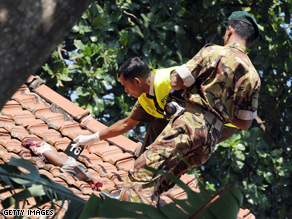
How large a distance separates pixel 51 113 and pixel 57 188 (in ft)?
11.3

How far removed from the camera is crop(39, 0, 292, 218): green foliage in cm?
795

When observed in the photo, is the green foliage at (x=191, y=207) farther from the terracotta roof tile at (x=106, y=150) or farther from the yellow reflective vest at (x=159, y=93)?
the terracotta roof tile at (x=106, y=150)

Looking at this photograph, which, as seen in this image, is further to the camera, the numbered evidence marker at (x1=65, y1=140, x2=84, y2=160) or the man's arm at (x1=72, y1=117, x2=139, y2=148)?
the numbered evidence marker at (x1=65, y1=140, x2=84, y2=160)

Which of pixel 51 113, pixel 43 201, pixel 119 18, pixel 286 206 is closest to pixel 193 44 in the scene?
pixel 119 18

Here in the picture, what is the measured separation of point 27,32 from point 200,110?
230 centimetres

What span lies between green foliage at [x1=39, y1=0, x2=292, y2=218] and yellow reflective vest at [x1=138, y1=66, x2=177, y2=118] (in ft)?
10.4

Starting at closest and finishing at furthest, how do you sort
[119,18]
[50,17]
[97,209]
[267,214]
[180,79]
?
[50,17] < [97,209] < [180,79] < [119,18] < [267,214]

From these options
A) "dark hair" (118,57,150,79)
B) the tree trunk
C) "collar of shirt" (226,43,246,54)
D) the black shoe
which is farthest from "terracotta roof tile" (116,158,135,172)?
the tree trunk

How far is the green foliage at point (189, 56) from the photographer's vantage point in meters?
7.95

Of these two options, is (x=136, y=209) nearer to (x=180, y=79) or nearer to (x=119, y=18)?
(x=180, y=79)

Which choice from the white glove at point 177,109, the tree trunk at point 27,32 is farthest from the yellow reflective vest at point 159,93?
the tree trunk at point 27,32

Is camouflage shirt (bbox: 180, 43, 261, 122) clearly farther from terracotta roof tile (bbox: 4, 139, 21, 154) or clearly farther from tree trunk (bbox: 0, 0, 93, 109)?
tree trunk (bbox: 0, 0, 93, 109)

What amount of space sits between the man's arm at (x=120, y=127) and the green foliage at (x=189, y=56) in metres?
2.67

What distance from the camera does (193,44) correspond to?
9273 mm
